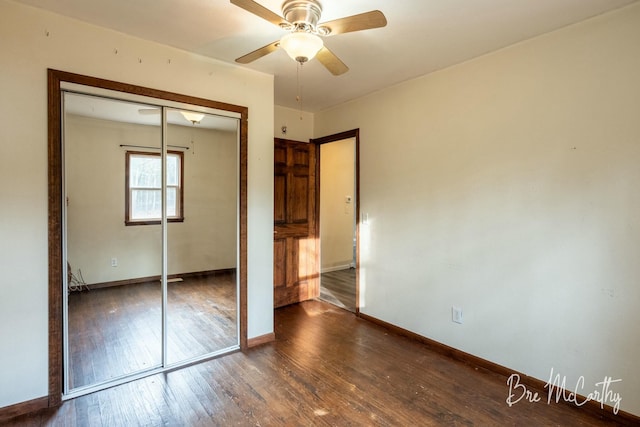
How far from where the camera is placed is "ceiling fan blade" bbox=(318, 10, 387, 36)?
162cm

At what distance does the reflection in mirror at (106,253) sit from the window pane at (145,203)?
0.08 metres

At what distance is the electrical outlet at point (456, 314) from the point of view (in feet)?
Answer: 9.67

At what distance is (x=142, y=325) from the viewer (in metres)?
2.70

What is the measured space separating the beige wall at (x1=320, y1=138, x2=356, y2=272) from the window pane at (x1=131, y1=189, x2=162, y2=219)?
348 centimetres

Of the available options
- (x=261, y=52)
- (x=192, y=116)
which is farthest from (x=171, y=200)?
(x=261, y=52)

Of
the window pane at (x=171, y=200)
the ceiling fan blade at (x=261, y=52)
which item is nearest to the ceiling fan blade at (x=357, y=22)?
the ceiling fan blade at (x=261, y=52)

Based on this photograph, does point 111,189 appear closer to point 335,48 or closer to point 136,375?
point 136,375

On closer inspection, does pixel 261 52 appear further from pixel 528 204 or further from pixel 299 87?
pixel 528 204

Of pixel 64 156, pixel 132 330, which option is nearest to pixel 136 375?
pixel 132 330

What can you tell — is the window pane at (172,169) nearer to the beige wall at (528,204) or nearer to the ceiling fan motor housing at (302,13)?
the ceiling fan motor housing at (302,13)

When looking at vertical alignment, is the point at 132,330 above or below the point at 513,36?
below

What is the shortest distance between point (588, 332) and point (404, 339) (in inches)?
61.0

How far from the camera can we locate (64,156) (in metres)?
2.27

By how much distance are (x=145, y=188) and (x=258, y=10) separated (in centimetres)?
170
